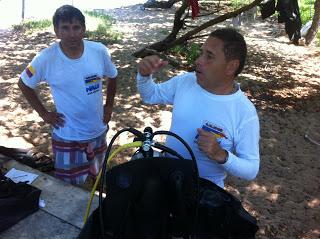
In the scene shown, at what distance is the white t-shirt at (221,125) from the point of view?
2.06 meters

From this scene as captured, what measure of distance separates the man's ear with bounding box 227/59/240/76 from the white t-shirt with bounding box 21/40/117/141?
1.31 m

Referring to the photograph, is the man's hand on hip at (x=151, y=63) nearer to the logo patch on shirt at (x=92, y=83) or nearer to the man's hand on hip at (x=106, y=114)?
the logo patch on shirt at (x=92, y=83)

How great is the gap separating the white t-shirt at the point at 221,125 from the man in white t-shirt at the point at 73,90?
1075mm

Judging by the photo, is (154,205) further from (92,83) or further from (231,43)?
(92,83)

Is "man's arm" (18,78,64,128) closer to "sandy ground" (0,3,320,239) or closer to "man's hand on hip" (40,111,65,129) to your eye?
"man's hand on hip" (40,111,65,129)

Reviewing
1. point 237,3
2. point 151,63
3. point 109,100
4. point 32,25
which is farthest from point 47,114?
point 237,3

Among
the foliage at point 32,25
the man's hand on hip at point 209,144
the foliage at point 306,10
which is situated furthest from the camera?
the foliage at point 306,10

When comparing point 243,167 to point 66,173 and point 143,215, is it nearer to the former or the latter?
point 143,215

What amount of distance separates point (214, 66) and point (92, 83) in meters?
1.31

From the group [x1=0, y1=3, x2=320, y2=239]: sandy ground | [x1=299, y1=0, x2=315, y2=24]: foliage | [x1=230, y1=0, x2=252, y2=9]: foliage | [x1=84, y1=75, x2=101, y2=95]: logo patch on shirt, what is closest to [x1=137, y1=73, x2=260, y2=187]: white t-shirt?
[x1=84, y1=75, x2=101, y2=95]: logo patch on shirt

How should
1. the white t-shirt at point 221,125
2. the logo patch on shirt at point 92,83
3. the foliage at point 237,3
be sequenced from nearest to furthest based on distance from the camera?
1. the white t-shirt at point 221,125
2. the logo patch on shirt at point 92,83
3. the foliage at point 237,3

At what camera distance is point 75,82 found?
9.92ft

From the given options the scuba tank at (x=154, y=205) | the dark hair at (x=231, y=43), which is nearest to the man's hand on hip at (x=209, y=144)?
the scuba tank at (x=154, y=205)

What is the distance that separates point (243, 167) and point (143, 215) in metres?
0.65
